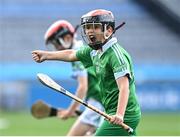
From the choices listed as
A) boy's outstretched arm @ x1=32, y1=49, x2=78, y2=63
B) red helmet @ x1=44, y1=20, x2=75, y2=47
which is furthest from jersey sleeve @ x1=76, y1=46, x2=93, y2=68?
red helmet @ x1=44, y1=20, x2=75, y2=47

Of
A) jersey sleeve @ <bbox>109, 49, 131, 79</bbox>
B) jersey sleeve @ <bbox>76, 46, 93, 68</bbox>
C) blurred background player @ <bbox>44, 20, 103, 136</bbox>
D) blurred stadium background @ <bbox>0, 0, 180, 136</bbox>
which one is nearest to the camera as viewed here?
jersey sleeve @ <bbox>109, 49, 131, 79</bbox>

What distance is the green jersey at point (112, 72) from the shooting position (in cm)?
712

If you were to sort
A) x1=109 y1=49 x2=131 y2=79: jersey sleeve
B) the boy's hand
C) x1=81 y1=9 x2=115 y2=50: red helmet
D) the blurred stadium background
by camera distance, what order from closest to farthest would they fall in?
x1=109 y1=49 x2=131 y2=79: jersey sleeve → x1=81 y1=9 x2=115 y2=50: red helmet → the boy's hand → the blurred stadium background

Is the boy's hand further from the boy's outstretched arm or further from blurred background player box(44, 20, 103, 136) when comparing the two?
blurred background player box(44, 20, 103, 136)

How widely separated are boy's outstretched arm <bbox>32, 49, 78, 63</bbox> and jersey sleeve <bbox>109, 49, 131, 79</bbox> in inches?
29.1

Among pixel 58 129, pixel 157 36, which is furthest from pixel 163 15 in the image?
pixel 58 129

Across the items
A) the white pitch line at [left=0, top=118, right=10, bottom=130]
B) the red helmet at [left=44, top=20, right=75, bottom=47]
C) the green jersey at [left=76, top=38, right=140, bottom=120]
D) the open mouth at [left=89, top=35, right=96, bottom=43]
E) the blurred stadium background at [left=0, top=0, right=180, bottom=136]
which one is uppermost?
the open mouth at [left=89, top=35, right=96, bottom=43]

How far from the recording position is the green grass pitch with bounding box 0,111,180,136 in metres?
15.3

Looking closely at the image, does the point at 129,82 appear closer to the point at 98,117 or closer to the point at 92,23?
the point at 92,23

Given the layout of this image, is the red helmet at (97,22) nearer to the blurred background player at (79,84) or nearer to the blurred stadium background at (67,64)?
the blurred background player at (79,84)

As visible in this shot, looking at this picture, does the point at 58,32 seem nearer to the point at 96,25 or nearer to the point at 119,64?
the point at 96,25

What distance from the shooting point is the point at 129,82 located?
23.6 ft

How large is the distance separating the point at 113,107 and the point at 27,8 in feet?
61.6

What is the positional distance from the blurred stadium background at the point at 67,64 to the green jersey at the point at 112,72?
10592mm
